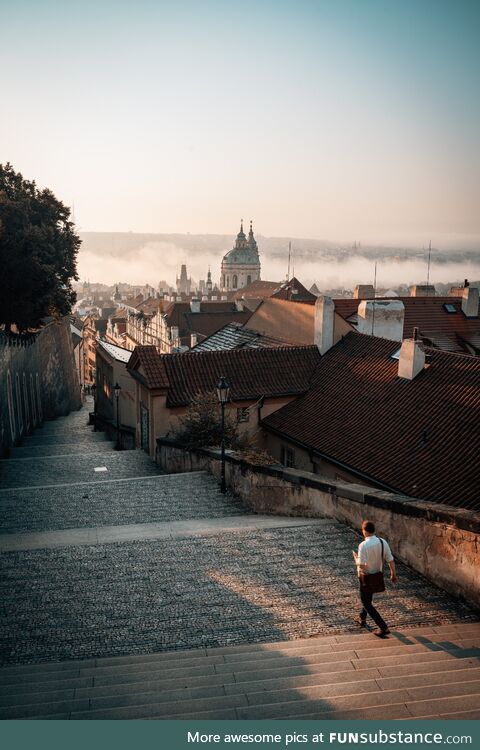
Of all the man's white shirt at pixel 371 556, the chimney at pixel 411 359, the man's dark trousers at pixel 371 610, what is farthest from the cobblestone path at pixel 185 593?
the chimney at pixel 411 359

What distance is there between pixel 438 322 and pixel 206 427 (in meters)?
20.0

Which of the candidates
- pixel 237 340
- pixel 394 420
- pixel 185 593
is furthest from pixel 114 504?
pixel 237 340

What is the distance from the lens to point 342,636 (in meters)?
6.91

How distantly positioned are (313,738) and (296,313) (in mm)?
22808

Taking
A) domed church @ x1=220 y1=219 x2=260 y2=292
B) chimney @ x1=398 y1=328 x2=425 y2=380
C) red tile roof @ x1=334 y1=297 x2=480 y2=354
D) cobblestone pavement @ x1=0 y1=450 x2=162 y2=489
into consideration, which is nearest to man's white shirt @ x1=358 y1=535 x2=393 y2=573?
chimney @ x1=398 y1=328 x2=425 y2=380

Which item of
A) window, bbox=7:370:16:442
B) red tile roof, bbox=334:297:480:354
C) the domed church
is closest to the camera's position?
window, bbox=7:370:16:442

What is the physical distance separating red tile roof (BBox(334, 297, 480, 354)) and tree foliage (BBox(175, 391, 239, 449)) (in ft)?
48.4

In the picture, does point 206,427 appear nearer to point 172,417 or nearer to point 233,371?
point 172,417

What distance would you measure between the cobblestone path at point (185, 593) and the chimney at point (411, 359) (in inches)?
335

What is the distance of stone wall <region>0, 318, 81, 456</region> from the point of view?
25750 millimetres

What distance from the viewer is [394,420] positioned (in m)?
17.3

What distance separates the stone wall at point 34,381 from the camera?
25.8 m

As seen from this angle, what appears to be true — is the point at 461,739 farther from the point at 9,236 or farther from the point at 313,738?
the point at 9,236

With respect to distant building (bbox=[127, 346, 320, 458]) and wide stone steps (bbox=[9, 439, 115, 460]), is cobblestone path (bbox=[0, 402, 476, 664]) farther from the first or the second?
wide stone steps (bbox=[9, 439, 115, 460])
